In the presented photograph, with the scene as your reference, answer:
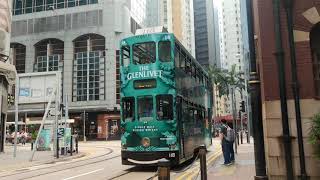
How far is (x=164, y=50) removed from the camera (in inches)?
631

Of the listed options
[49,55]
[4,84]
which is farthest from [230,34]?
[4,84]

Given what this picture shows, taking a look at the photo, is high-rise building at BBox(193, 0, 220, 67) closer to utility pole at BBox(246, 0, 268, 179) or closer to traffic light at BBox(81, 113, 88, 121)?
traffic light at BBox(81, 113, 88, 121)

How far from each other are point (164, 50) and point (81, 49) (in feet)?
183

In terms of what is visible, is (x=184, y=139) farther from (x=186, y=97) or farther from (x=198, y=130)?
(x=198, y=130)

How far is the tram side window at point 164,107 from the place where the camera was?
15.6 meters

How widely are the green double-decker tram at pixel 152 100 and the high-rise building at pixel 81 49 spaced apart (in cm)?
4920

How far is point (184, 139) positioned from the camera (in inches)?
666

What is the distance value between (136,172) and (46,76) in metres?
11.4

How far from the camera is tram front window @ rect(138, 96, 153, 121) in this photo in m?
15.8

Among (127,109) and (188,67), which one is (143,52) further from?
(188,67)

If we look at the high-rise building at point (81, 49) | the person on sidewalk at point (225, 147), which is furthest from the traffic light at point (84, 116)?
the person on sidewalk at point (225, 147)

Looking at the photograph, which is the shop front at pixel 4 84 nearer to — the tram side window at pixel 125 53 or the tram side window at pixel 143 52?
the tram side window at pixel 125 53

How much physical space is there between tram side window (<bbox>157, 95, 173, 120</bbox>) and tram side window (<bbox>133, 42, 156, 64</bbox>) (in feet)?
5.27

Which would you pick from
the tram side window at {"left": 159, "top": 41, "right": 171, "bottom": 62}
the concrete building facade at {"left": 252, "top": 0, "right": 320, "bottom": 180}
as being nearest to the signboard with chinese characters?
the tram side window at {"left": 159, "top": 41, "right": 171, "bottom": 62}
